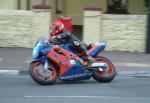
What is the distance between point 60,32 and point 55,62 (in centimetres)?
67

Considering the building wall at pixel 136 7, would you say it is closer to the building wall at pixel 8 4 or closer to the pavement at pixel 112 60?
the building wall at pixel 8 4

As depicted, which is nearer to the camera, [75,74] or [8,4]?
[75,74]

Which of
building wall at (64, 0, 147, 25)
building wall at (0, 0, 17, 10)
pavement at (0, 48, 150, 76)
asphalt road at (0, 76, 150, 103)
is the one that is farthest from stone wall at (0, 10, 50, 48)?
building wall at (64, 0, 147, 25)

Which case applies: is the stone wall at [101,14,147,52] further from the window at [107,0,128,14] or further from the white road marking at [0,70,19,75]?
the window at [107,0,128,14]

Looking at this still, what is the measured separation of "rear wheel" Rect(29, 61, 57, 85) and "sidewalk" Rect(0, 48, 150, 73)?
6.41 feet

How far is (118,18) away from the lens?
720 inches

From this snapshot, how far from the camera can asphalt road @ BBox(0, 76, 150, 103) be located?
10.9 meters

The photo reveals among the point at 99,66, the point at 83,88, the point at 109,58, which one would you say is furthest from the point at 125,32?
the point at 83,88

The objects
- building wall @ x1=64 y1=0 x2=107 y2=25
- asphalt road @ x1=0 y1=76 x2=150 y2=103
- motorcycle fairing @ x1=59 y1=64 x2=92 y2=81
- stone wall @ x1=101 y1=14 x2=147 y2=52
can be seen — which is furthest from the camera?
building wall @ x1=64 y1=0 x2=107 y2=25

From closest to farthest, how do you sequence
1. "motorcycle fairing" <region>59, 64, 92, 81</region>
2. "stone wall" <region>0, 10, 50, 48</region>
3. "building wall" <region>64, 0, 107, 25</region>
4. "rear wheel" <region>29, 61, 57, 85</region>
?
"rear wheel" <region>29, 61, 57, 85</region> → "motorcycle fairing" <region>59, 64, 92, 81</region> → "stone wall" <region>0, 10, 50, 48</region> → "building wall" <region>64, 0, 107, 25</region>

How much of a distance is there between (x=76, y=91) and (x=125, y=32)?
661cm

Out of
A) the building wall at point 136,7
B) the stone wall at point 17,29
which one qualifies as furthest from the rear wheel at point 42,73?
the building wall at point 136,7

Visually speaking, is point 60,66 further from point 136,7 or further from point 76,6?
point 136,7

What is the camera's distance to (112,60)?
16.5 metres
